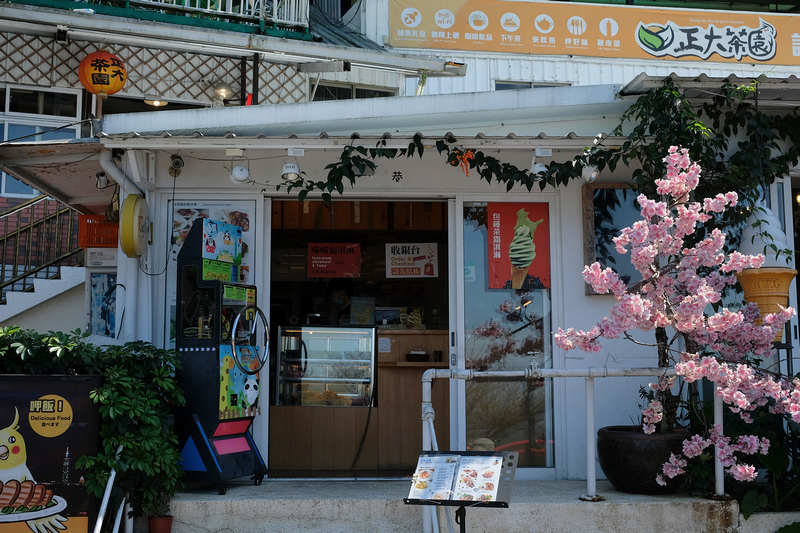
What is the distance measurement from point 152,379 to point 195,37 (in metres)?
5.19

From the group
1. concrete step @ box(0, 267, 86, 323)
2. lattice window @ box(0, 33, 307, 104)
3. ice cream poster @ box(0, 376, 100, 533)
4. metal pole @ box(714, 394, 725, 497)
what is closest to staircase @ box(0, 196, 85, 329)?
concrete step @ box(0, 267, 86, 323)

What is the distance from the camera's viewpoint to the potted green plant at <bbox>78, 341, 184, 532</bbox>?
548 cm

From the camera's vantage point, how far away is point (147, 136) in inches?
253

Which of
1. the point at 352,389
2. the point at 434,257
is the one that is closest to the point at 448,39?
the point at 434,257

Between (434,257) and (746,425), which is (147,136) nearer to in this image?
(434,257)

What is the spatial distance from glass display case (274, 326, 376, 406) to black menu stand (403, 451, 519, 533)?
3.90 m

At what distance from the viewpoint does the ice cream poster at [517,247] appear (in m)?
7.20

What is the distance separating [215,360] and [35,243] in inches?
240

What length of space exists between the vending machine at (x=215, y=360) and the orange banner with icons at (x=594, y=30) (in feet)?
22.1

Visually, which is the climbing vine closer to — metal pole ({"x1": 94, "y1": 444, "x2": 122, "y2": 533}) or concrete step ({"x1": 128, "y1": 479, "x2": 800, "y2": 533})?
concrete step ({"x1": 128, "y1": 479, "x2": 800, "y2": 533})

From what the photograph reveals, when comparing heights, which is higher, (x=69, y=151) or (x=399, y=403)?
(x=69, y=151)

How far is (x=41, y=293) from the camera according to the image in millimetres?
10180

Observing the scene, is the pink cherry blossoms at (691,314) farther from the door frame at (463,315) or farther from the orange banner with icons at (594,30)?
the orange banner with icons at (594,30)

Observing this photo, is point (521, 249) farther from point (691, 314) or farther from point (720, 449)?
point (720, 449)
